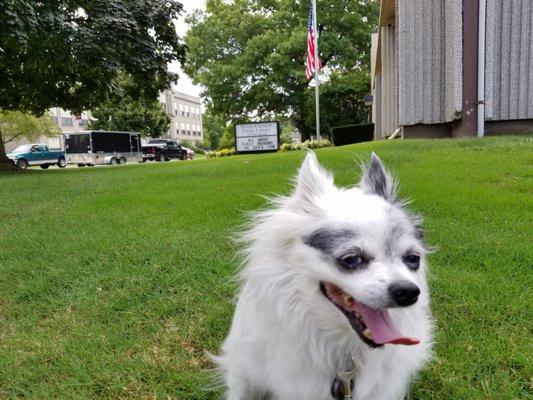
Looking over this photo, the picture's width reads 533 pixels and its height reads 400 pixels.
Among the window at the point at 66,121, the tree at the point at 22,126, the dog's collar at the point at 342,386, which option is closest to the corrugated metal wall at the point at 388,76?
the dog's collar at the point at 342,386

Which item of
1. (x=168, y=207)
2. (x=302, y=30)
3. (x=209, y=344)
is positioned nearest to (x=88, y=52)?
(x=168, y=207)

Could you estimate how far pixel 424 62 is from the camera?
1047 centimetres

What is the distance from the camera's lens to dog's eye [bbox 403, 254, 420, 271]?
179 cm

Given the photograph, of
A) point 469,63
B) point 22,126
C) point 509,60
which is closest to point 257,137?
point 469,63

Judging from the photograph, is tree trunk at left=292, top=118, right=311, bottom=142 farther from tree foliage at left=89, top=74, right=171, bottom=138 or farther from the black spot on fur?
the black spot on fur

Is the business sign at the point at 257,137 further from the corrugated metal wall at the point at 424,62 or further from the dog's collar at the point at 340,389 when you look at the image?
the dog's collar at the point at 340,389

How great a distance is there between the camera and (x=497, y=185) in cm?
582

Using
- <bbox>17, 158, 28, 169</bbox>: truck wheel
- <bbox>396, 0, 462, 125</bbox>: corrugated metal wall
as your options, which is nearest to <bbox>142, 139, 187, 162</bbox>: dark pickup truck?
<bbox>17, 158, 28, 169</bbox>: truck wheel

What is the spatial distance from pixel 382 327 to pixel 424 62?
33.0ft

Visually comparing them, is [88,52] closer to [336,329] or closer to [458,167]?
[458,167]

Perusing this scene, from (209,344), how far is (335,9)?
3301cm

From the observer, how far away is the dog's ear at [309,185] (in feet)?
6.38

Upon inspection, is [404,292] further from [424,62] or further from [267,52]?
[267,52]

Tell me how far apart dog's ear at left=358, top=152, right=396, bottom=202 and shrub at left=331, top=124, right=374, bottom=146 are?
20.7m
